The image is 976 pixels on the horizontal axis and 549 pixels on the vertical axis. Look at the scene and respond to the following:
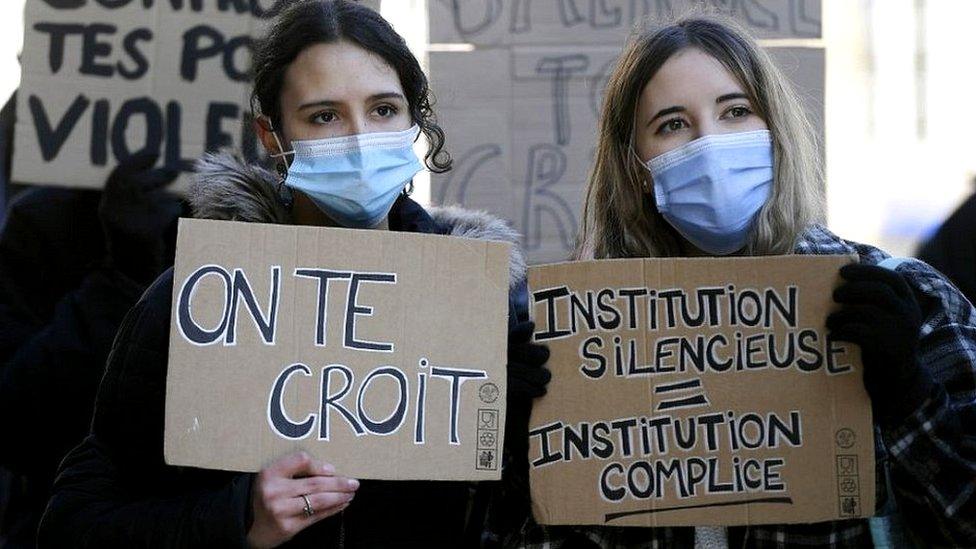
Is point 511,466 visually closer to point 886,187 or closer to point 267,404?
point 267,404

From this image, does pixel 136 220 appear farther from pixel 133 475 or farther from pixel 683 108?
pixel 683 108

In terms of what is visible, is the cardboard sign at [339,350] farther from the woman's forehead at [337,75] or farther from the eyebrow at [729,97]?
the eyebrow at [729,97]

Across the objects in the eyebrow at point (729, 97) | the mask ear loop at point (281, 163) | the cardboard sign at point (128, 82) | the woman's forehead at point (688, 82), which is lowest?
the mask ear loop at point (281, 163)

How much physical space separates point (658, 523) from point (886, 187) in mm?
5804

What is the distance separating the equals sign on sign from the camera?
8.07 ft

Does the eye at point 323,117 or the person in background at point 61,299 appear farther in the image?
the person in background at point 61,299

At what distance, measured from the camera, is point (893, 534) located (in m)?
2.44

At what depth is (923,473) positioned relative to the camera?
2.35 meters

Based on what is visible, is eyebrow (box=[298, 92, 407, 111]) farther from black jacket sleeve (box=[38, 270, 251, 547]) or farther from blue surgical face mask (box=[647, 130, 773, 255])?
blue surgical face mask (box=[647, 130, 773, 255])

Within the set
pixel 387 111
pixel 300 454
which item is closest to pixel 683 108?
pixel 387 111

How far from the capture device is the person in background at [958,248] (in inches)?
183

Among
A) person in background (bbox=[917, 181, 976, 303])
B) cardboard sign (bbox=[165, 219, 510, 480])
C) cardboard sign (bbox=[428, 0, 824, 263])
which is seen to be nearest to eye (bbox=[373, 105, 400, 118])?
cardboard sign (bbox=[165, 219, 510, 480])

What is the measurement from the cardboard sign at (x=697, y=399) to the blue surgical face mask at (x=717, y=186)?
0.21 meters

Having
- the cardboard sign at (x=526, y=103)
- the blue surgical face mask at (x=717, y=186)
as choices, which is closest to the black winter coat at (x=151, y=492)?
the blue surgical face mask at (x=717, y=186)
